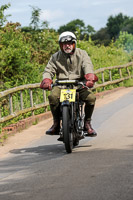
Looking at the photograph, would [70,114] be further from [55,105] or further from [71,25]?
[71,25]

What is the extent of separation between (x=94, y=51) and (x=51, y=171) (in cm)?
2117

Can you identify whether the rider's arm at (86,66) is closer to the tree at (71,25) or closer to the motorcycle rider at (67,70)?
the motorcycle rider at (67,70)

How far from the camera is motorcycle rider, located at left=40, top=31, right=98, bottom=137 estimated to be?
9258 mm

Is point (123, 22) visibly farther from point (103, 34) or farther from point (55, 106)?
point (55, 106)

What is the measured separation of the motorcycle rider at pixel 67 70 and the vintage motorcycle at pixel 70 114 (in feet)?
0.43

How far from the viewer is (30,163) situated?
338 inches

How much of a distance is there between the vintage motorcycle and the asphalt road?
0.29 metres

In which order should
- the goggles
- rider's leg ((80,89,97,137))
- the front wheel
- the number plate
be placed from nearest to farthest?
1. the front wheel
2. the number plate
3. the goggles
4. rider's leg ((80,89,97,137))

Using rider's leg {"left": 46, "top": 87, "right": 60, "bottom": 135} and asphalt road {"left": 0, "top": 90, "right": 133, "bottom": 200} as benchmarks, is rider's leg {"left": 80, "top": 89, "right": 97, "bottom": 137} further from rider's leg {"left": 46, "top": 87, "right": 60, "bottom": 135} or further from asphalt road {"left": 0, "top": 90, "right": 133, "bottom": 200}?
rider's leg {"left": 46, "top": 87, "right": 60, "bottom": 135}

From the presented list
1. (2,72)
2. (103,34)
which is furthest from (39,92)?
(103,34)

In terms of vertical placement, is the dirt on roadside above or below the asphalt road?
below

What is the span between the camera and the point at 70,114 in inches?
356

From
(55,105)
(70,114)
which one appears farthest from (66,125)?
(55,105)

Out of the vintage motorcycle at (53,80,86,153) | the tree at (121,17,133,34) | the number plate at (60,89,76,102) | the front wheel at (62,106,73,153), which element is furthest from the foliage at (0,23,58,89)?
the tree at (121,17,133,34)
